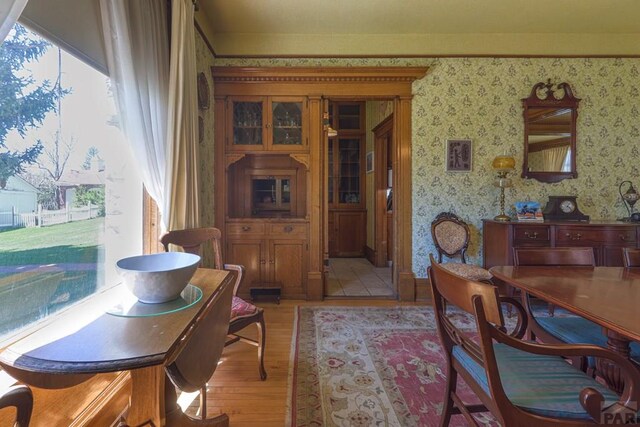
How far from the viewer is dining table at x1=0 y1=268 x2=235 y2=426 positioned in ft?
2.31

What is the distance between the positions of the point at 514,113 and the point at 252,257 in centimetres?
339

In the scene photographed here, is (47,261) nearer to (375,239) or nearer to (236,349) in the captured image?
(236,349)

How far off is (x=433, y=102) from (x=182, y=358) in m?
3.45

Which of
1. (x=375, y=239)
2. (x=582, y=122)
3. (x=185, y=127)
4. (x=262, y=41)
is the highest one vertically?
(x=262, y=41)

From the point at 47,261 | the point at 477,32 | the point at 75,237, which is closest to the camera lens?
the point at 47,261

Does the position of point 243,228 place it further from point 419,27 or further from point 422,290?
point 419,27

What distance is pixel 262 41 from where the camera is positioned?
11.0ft

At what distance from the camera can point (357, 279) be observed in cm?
422

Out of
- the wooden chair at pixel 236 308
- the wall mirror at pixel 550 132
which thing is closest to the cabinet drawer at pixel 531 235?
the wall mirror at pixel 550 132

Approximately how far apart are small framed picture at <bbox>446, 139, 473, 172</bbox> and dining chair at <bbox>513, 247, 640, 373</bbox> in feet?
5.62

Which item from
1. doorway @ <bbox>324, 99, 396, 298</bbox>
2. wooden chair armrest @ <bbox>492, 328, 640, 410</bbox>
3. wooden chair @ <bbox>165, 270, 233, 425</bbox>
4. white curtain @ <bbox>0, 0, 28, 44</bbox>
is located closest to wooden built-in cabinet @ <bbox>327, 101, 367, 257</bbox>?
doorway @ <bbox>324, 99, 396, 298</bbox>

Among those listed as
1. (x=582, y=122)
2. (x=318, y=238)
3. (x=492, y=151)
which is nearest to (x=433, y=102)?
(x=492, y=151)

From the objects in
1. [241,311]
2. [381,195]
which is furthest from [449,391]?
[381,195]

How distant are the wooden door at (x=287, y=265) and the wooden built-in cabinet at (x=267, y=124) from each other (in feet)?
3.53
